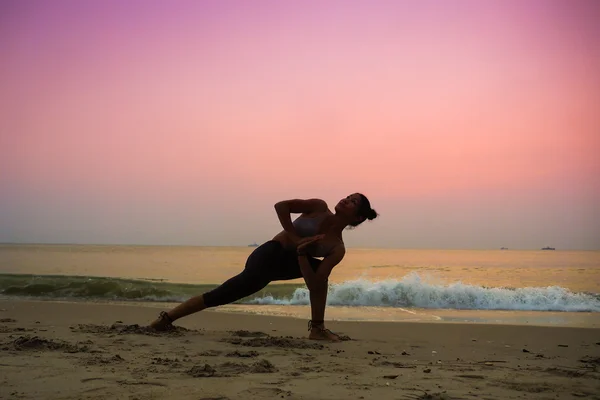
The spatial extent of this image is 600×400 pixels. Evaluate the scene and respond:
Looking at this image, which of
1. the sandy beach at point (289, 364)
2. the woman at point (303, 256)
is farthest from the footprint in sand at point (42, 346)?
the woman at point (303, 256)

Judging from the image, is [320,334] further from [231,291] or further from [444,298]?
[444,298]

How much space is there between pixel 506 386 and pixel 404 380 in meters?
0.65

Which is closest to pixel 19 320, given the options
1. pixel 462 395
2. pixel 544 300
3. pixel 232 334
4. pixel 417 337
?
pixel 232 334

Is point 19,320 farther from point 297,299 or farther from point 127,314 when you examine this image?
point 297,299

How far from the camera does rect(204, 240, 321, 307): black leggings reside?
566 centimetres

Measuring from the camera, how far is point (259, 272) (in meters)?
5.67

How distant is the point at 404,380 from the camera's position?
367 cm

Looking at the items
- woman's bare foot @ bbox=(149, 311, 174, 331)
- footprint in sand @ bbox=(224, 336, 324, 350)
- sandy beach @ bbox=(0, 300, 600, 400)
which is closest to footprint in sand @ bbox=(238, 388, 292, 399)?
sandy beach @ bbox=(0, 300, 600, 400)

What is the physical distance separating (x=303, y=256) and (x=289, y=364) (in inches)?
64.8

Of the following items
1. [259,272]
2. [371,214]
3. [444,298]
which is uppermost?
[371,214]

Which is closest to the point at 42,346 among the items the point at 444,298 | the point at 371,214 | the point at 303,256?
the point at 303,256

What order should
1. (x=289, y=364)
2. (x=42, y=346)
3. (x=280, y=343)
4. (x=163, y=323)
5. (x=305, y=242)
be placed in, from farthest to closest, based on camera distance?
(x=163, y=323)
(x=305, y=242)
(x=280, y=343)
(x=42, y=346)
(x=289, y=364)

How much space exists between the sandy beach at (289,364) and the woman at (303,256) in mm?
330

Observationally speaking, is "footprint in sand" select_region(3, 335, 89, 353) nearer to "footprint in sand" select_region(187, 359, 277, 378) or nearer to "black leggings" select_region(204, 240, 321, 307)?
"footprint in sand" select_region(187, 359, 277, 378)
